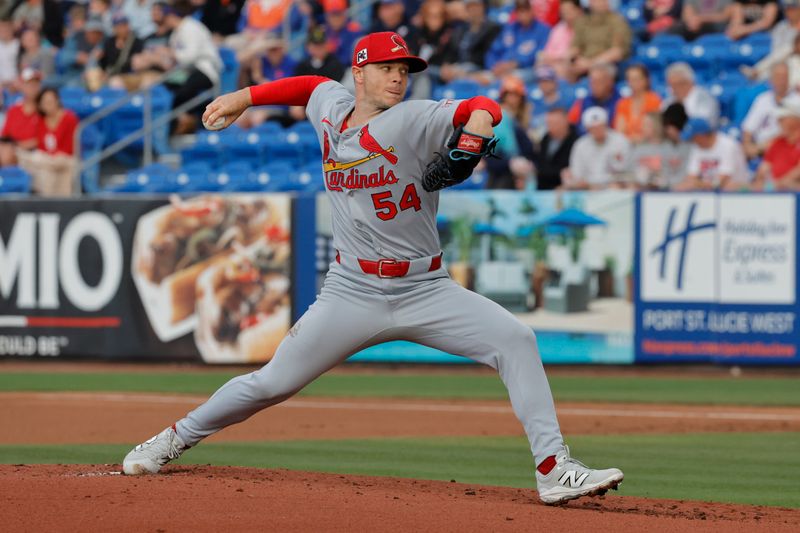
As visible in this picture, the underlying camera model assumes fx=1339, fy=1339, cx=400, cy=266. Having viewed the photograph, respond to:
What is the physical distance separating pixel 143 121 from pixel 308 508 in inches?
559

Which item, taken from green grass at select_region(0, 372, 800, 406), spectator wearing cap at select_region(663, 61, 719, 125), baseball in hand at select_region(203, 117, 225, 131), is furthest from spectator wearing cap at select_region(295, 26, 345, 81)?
baseball in hand at select_region(203, 117, 225, 131)

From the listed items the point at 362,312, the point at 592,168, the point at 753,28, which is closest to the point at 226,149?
the point at 592,168

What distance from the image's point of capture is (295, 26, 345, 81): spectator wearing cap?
1703 centimetres

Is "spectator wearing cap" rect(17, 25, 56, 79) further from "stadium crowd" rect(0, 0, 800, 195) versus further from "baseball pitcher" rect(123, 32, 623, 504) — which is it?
"baseball pitcher" rect(123, 32, 623, 504)

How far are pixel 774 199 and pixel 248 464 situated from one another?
7484mm

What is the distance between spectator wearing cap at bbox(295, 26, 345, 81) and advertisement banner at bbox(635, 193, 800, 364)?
4.83 meters

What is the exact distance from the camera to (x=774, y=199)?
45.0 ft

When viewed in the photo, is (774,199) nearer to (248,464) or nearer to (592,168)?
(592,168)

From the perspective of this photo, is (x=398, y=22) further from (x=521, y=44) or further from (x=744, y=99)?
(x=744, y=99)

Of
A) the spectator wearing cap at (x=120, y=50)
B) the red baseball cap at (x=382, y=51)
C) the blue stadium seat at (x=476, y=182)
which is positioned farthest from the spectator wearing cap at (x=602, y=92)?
the red baseball cap at (x=382, y=51)

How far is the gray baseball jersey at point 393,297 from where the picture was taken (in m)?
6.07

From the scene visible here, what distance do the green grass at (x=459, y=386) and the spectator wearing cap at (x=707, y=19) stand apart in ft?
17.9

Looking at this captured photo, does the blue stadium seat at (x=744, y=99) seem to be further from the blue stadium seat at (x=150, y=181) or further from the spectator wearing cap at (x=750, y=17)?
the blue stadium seat at (x=150, y=181)

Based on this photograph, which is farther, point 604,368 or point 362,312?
point 604,368
